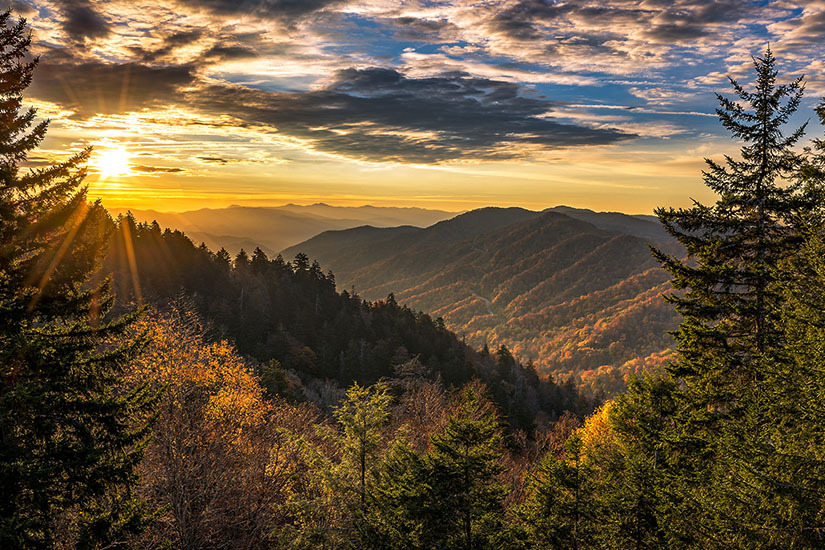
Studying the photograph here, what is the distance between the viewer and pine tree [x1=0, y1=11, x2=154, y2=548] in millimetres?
8906

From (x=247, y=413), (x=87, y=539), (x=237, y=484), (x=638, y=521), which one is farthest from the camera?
(x=247, y=413)

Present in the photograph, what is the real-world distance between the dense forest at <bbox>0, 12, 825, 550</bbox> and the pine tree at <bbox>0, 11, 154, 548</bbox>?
0.14ft

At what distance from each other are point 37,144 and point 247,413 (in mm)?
16404

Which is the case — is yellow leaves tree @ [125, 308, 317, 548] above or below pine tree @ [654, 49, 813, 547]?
below

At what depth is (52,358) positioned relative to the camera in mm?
9312

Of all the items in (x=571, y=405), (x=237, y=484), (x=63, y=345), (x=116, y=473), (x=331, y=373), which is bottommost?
(x=571, y=405)

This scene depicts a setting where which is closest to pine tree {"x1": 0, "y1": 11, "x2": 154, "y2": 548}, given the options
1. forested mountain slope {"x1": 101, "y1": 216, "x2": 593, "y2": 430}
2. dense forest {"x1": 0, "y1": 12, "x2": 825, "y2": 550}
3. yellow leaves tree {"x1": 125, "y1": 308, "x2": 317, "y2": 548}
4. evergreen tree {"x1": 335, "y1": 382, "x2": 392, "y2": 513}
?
dense forest {"x1": 0, "y1": 12, "x2": 825, "y2": 550}

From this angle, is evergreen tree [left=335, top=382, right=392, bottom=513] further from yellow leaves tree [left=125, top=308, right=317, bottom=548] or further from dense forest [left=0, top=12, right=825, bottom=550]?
yellow leaves tree [left=125, top=308, right=317, bottom=548]

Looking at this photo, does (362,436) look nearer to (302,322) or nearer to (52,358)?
(52,358)

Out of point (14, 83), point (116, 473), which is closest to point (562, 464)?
point (116, 473)

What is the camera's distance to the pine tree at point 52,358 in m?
8.91

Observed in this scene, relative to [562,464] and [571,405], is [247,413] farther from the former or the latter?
[571,405]

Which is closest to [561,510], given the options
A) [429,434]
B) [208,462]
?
[429,434]

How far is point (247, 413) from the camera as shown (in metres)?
23.0
